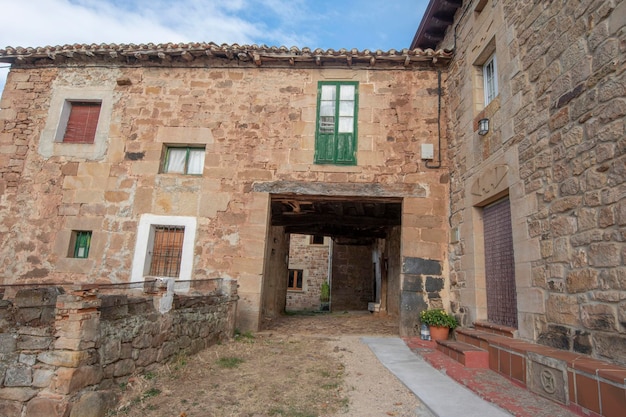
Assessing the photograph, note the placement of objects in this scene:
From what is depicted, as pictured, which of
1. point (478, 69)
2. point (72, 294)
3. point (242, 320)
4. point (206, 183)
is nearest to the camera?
point (72, 294)

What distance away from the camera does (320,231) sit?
41.4 ft

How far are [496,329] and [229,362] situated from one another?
12.0 feet

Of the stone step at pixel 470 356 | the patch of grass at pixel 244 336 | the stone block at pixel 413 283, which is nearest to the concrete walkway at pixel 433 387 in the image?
the stone step at pixel 470 356

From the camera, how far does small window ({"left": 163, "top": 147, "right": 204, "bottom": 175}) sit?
8.02m

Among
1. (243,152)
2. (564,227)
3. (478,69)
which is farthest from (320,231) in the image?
(564,227)

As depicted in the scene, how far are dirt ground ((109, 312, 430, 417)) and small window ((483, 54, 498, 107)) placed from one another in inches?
183

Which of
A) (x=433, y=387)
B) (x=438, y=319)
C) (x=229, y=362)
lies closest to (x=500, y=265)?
(x=438, y=319)

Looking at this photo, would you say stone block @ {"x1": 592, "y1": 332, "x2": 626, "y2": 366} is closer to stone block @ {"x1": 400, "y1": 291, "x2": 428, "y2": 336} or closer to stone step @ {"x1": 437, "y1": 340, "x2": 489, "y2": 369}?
stone step @ {"x1": 437, "y1": 340, "x2": 489, "y2": 369}

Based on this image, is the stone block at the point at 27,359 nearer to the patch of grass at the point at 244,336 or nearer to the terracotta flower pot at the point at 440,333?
the patch of grass at the point at 244,336

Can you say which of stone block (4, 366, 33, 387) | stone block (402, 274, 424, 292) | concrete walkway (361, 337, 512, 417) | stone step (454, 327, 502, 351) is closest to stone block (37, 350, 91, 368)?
stone block (4, 366, 33, 387)

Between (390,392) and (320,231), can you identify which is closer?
(390,392)

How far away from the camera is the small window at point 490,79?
20.3 feet

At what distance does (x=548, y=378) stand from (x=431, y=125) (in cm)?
539

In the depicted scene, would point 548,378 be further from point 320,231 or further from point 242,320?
point 320,231
